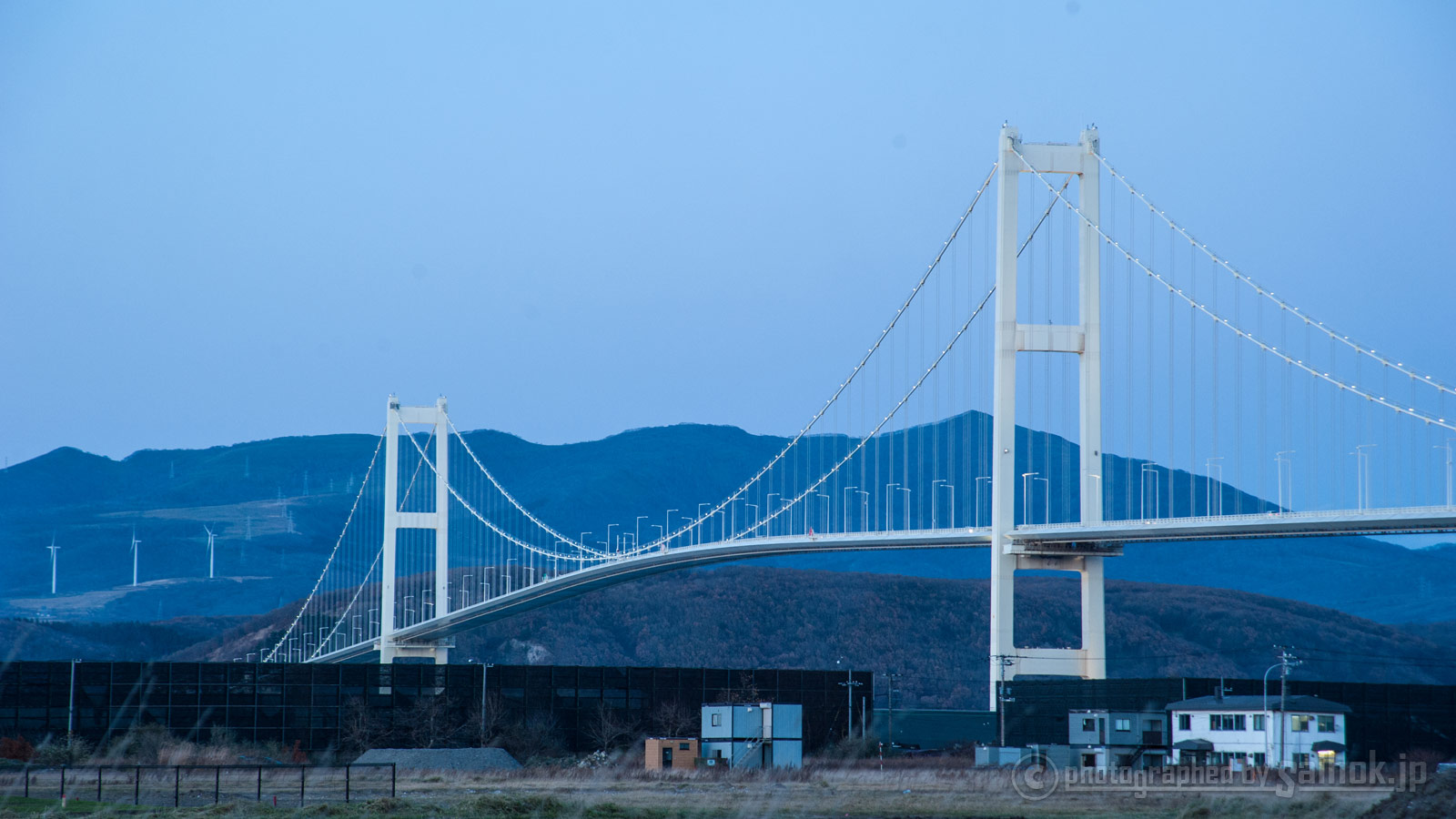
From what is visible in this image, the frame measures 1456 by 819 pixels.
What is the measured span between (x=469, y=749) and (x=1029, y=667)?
51.9ft

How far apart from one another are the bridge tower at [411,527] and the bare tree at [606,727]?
20893 mm

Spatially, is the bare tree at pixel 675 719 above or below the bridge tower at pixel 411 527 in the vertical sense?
below

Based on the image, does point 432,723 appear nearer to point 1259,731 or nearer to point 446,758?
point 446,758

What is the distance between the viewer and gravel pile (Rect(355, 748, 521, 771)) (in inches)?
1892

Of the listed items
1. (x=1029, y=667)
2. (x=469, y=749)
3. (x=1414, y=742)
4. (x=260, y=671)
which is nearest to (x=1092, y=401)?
(x=1029, y=667)

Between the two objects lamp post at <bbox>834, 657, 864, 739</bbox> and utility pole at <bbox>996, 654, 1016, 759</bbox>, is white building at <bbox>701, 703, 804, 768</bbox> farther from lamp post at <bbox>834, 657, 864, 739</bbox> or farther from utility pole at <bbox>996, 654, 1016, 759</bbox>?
utility pole at <bbox>996, 654, 1016, 759</bbox>

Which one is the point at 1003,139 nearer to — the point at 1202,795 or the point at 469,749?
the point at 469,749

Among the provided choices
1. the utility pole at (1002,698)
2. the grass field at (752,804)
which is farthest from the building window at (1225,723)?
the grass field at (752,804)

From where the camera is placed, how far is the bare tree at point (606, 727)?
5659 centimetres

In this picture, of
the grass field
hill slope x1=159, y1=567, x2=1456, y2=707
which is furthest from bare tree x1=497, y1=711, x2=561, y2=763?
hill slope x1=159, y1=567, x2=1456, y2=707

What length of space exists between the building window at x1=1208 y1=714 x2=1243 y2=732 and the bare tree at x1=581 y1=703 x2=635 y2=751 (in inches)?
716

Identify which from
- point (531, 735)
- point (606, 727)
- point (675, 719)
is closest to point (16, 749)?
point (531, 735)

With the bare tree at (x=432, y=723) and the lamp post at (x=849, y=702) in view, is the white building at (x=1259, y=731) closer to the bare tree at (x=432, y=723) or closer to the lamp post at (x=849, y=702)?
the lamp post at (x=849, y=702)

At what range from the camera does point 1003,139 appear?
174 feet
